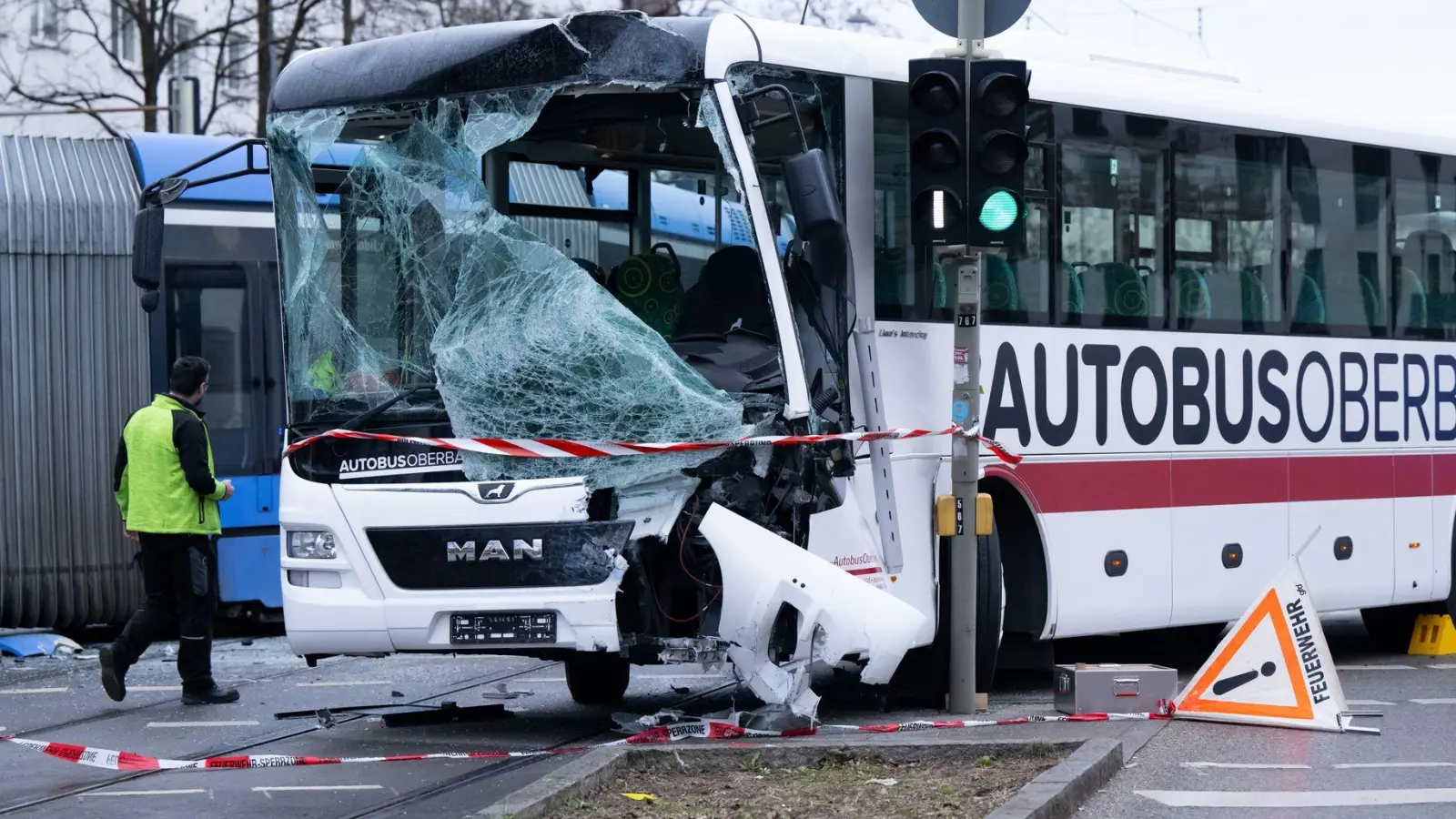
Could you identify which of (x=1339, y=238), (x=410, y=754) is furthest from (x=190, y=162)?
(x=1339, y=238)

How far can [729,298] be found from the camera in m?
10.0

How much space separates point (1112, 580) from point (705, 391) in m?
3.11

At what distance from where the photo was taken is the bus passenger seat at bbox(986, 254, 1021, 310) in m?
11.0

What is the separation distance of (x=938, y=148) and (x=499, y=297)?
84.7 inches

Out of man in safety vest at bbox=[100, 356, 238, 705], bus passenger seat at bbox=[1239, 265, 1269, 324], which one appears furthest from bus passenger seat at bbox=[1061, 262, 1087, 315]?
man in safety vest at bbox=[100, 356, 238, 705]

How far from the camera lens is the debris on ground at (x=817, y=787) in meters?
7.29

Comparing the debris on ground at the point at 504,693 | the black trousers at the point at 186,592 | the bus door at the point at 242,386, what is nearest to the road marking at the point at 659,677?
the debris on ground at the point at 504,693

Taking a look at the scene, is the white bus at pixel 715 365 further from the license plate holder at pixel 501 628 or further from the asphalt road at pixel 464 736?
the asphalt road at pixel 464 736

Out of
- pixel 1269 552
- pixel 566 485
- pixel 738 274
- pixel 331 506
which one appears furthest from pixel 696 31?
pixel 1269 552

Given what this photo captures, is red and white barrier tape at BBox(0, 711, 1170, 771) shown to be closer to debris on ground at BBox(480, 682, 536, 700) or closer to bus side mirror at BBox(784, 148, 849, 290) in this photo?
bus side mirror at BBox(784, 148, 849, 290)

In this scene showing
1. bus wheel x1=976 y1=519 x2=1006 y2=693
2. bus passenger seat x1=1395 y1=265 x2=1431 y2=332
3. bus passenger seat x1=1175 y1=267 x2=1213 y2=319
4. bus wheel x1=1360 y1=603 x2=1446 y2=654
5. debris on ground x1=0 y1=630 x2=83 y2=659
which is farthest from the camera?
debris on ground x1=0 y1=630 x2=83 y2=659

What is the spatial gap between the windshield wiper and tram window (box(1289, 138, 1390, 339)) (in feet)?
18.7

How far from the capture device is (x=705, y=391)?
9547mm

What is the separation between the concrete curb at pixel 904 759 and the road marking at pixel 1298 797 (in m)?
0.30
